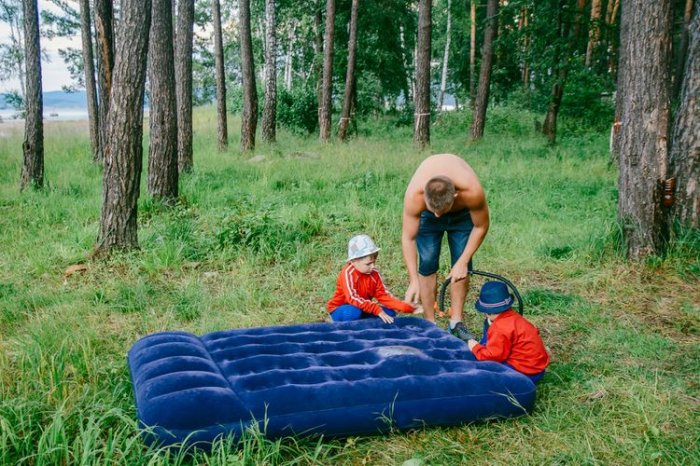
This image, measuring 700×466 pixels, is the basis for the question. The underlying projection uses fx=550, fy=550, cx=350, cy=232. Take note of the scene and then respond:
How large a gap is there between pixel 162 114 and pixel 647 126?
24.0 feet

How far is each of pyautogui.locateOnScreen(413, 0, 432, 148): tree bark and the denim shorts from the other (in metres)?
9.38

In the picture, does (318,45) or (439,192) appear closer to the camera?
(439,192)

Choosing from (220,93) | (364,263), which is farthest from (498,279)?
(220,93)

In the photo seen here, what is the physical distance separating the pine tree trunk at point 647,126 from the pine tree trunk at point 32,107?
10.4 metres

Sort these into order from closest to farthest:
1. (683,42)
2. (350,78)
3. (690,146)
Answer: (690,146) < (683,42) < (350,78)

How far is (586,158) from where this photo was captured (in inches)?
516

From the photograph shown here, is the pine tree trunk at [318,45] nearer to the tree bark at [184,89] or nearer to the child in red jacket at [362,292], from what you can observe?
the tree bark at [184,89]

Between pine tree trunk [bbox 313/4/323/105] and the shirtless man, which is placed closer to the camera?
the shirtless man

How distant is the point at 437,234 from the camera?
4.97 m

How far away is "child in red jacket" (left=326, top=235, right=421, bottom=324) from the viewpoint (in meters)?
4.64

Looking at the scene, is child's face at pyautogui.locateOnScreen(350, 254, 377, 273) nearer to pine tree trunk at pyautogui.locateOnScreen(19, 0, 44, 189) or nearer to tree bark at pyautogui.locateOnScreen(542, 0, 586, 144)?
pine tree trunk at pyautogui.locateOnScreen(19, 0, 44, 189)

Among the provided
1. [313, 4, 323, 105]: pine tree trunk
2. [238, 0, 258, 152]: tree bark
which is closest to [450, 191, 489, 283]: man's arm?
[238, 0, 258, 152]: tree bark

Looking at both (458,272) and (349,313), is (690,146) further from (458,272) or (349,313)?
(349,313)

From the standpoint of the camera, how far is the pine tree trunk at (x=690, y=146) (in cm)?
602
